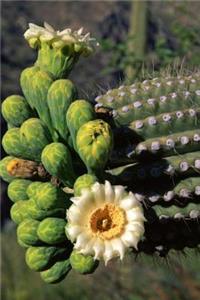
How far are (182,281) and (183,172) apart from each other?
4.47m

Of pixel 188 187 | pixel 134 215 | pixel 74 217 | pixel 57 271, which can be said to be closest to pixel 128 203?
pixel 134 215

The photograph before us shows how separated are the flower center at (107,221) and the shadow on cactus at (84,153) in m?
0.08

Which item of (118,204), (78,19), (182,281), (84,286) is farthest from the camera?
(78,19)

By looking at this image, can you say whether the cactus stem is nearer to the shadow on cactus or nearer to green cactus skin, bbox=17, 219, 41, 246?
the shadow on cactus

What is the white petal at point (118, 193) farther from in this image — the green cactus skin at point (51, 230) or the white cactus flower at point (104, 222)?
the green cactus skin at point (51, 230)

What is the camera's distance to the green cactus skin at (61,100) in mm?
1972

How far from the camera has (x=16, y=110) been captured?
2049 mm

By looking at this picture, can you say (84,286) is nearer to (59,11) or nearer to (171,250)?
(171,250)

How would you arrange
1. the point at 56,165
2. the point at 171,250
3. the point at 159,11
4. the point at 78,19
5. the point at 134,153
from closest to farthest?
the point at 56,165 < the point at 134,153 < the point at 171,250 < the point at 159,11 < the point at 78,19

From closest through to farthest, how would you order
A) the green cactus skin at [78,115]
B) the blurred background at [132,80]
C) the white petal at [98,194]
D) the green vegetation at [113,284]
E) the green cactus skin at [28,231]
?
the white petal at [98,194] < the green cactus skin at [78,115] < the green cactus skin at [28,231] < the blurred background at [132,80] < the green vegetation at [113,284]

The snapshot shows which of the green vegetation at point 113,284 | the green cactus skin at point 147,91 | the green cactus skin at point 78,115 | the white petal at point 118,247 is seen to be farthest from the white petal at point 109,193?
the green vegetation at point 113,284

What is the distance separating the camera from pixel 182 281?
6379mm

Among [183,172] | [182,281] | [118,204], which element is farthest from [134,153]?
[182,281]

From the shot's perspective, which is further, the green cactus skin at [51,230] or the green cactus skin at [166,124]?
the green cactus skin at [166,124]
